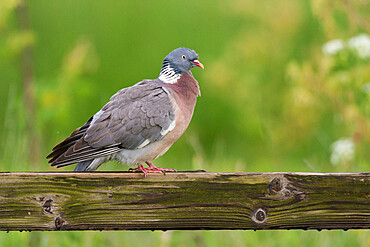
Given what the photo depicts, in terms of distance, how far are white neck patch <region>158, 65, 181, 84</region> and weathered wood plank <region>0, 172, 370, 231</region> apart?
1083mm

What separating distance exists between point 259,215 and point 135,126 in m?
1.00

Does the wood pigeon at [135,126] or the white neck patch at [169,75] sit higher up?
the white neck patch at [169,75]

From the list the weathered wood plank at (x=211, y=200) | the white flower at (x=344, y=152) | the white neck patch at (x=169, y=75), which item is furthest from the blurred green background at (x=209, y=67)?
the weathered wood plank at (x=211, y=200)

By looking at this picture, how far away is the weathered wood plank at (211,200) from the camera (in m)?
2.06

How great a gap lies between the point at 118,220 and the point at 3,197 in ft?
1.31

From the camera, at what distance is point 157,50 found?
8.28 metres

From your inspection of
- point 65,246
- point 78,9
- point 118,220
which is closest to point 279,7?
point 78,9

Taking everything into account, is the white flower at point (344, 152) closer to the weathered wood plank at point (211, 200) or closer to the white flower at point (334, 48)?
the white flower at point (334, 48)

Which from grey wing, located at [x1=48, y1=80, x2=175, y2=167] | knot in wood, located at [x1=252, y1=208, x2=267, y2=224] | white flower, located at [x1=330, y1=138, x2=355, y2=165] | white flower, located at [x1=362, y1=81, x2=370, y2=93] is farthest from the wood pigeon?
white flower, located at [x1=330, y1=138, x2=355, y2=165]

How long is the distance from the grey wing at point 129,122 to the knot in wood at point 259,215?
96cm

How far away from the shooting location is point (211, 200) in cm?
209

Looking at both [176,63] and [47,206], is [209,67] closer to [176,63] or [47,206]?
[176,63]

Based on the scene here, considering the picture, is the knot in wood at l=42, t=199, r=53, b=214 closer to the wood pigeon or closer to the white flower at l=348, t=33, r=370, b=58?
the wood pigeon

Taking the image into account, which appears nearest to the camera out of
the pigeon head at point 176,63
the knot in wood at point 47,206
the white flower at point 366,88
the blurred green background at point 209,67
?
the knot in wood at point 47,206
